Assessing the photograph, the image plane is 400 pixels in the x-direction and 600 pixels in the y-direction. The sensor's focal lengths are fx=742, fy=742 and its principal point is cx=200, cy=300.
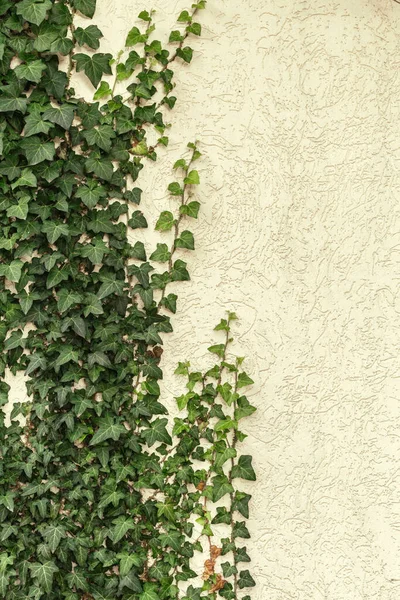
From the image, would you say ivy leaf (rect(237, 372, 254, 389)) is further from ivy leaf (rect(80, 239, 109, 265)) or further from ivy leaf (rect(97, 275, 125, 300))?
ivy leaf (rect(80, 239, 109, 265))

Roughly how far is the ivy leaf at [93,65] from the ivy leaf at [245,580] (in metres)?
4.13

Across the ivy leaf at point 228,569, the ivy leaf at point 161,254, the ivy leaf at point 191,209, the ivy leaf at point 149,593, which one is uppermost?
the ivy leaf at point 191,209

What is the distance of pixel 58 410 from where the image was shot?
5859 mm

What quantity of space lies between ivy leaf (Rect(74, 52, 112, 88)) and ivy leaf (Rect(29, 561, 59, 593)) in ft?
12.3

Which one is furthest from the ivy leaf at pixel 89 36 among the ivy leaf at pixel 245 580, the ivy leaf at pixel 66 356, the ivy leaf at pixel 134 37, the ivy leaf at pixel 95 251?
the ivy leaf at pixel 245 580

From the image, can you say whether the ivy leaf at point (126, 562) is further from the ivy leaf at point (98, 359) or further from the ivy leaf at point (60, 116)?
the ivy leaf at point (60, 116)

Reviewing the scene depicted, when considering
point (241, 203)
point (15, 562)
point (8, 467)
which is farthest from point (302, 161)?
point (15, 562)

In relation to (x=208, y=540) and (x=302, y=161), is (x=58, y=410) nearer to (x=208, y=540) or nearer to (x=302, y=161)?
(x=208, y=540)

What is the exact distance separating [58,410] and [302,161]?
9.60ft

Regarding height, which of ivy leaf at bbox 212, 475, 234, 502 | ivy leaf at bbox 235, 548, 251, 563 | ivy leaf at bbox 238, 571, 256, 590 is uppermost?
ivy leaf at bbox 212, 475, 234, 502

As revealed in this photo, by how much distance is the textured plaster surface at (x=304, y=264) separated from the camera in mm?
6227

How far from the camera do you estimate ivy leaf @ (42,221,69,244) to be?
569cm

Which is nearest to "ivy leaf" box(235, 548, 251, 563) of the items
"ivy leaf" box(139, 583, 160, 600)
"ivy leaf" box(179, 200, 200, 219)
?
"ivy leaf" box(139, 583, 160, 600)

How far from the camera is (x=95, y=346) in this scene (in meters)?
5.86
